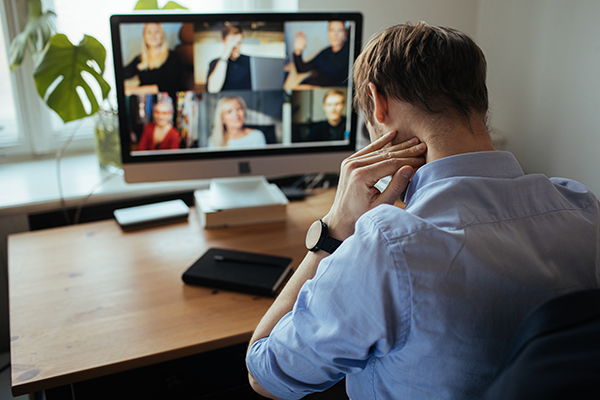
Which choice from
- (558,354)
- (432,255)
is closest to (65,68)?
(432,255)

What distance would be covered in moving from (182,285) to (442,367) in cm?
68

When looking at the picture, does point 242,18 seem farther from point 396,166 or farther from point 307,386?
point 307,386

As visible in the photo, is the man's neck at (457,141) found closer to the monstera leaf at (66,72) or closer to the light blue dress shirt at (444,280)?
the light blue dress shirt at (444,280)

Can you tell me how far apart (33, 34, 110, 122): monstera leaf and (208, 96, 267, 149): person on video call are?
40 cm

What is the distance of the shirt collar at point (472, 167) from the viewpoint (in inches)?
26.8

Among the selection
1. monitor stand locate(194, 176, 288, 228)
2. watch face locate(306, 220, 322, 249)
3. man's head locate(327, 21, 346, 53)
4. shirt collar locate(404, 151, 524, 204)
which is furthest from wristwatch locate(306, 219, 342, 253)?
man's head locate(327, 21, 346, 53)

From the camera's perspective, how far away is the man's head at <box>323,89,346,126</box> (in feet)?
4.69

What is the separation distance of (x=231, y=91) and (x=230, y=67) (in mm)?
64

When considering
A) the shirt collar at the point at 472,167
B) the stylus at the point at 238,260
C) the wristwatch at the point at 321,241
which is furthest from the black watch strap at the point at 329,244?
the stylus at the point at 238,260

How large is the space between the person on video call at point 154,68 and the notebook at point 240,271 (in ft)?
1.52

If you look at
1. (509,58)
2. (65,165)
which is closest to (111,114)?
(65,165)

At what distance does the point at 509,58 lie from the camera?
1.48 meters

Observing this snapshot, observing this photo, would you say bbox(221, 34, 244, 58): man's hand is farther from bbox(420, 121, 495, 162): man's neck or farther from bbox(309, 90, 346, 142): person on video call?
bbox(420, 121, 495, 162): man's neck

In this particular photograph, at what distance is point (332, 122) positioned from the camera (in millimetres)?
1466
